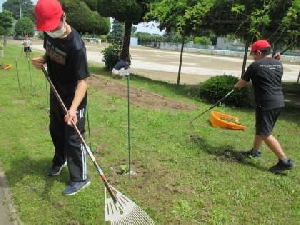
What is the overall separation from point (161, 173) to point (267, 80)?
1.98 meters

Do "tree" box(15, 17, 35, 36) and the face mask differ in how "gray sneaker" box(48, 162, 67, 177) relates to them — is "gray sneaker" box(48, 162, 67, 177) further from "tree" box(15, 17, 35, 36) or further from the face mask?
"tree" box(15, 17, 35, 36)

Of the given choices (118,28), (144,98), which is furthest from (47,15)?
(118,28)

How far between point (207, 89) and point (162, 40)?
69.2m

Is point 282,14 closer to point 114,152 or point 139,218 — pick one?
point 114,152

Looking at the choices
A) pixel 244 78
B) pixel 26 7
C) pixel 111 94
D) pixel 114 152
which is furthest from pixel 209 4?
pixel 26 7

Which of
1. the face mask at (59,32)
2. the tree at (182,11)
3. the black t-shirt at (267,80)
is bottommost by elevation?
the black t-shirt at (267,80)

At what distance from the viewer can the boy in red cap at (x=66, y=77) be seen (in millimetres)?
3522

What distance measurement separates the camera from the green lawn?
13.1ft

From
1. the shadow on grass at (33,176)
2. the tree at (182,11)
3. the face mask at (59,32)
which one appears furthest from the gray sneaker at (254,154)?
the tree at (182,11)

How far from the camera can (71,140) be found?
406 cm

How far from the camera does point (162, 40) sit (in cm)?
7875

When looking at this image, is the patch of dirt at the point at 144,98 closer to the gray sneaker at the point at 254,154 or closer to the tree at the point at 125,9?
the gray sneaker at the point at 254,154

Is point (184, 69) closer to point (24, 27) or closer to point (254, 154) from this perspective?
point (254, 154)

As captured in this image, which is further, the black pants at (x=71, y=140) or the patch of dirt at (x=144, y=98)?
the patch of dirt at (x=144, y=98)
